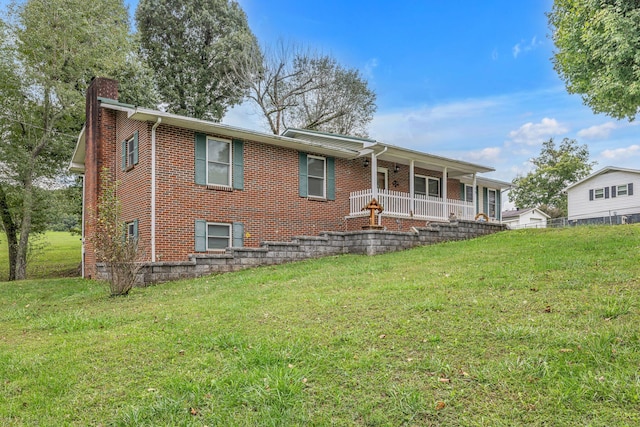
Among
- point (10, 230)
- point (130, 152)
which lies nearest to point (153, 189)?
point (130, 152)

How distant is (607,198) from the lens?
28656 millimetres

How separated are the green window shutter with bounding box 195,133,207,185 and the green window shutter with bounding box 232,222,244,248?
147 centimetres

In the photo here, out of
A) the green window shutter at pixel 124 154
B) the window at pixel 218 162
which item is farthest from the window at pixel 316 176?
the green window shutter at pixel 124 154

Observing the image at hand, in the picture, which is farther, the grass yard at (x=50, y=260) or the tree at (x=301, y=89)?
the tree at (x=301, y=89)

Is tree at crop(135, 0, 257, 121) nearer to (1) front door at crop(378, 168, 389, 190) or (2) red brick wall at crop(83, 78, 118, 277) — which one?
(2) red brick wall at crop(83, 78, 118, 277)

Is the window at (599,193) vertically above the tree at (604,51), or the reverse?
the tree at (604,51)

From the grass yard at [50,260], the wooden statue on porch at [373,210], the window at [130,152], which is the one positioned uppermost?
the window at [130,152]

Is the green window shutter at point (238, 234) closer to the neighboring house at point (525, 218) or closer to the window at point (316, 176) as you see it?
the window at point (316, 176)

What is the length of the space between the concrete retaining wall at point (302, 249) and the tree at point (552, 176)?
104 ft

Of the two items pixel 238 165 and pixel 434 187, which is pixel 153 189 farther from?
pixel 434 187

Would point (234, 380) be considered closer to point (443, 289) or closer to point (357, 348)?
point (357, 348)

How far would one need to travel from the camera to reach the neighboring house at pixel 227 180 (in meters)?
11.5

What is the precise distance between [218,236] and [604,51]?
9.68 meters

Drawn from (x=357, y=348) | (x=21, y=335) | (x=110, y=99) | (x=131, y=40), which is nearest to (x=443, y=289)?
(x=357, y=348)
